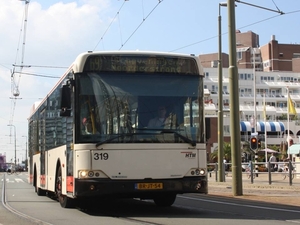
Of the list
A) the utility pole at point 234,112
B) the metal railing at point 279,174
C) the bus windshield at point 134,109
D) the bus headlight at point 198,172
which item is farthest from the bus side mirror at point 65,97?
the metal railing at point 279,174

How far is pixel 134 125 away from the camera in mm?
12344

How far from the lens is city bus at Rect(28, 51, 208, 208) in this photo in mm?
12258

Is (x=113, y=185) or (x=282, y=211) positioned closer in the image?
(x=113, y=185)

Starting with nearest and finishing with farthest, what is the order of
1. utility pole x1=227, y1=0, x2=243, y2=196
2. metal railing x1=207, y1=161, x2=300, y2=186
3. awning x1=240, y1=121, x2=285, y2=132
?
utility pole x1=227, y1=0, x2=243, y2=196
metal railing x1=207, y1=161, x2=300, y2=186
awning x1=240, y1=121, x2=285, y2=132

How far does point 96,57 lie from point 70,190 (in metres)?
2.95

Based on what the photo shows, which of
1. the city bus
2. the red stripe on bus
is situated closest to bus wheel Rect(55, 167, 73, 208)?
the city bus

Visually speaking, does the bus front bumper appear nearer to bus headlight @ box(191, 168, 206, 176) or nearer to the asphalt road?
bus headlight @ box(191, 168, 206, 176)

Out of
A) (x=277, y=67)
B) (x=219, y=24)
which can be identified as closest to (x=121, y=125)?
(x=219, y=24)

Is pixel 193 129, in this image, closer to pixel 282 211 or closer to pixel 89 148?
pixel 89 148

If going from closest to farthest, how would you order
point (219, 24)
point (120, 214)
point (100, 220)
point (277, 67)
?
point (100, 220)
point (120, 214)
point (219, 24)
point (277, 67)

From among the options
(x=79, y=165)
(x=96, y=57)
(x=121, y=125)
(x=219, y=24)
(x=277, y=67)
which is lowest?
(x=79, y=165)

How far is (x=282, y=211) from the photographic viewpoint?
14266mm

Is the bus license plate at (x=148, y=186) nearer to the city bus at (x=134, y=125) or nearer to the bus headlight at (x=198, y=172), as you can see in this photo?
the city bus at (x=134, y=125)

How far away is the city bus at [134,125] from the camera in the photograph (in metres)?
12.3
